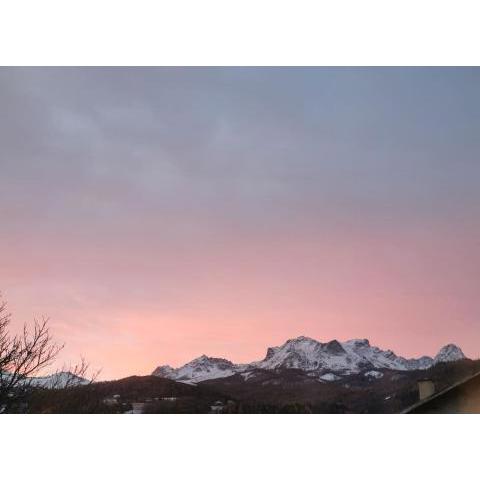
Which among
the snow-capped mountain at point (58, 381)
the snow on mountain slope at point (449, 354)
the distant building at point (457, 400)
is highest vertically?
the snow on mountain slope at point (449, 354)

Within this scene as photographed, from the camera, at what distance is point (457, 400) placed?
9.71m

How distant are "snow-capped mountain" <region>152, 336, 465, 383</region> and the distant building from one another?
11.9 ft

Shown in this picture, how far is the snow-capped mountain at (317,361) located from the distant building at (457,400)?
3637 mm

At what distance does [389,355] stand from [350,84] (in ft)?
26.2

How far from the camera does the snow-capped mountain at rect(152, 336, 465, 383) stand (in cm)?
1550

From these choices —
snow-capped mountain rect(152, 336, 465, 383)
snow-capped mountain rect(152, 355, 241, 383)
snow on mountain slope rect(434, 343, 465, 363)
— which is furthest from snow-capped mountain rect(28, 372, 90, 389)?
snow on mountain slope rect(434, 343, 465, 363)

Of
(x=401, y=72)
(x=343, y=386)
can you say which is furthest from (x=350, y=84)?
(x=343, y=386)

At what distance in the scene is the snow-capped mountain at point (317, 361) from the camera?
1550 centimetres

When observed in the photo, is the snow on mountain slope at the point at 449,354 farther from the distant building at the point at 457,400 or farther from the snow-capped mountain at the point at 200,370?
the snow-capped mountain at the point at 200,370

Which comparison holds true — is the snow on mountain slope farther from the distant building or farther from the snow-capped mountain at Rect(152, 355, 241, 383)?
the snow-capped mountain at Rect(152, 355, 241, 383)

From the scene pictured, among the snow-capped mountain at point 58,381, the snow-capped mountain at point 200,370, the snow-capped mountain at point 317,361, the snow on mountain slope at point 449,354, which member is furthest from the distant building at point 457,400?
the snow-capped mountain at point 200,370

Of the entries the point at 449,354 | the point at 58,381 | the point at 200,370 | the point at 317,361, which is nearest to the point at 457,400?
the point at 449,354
